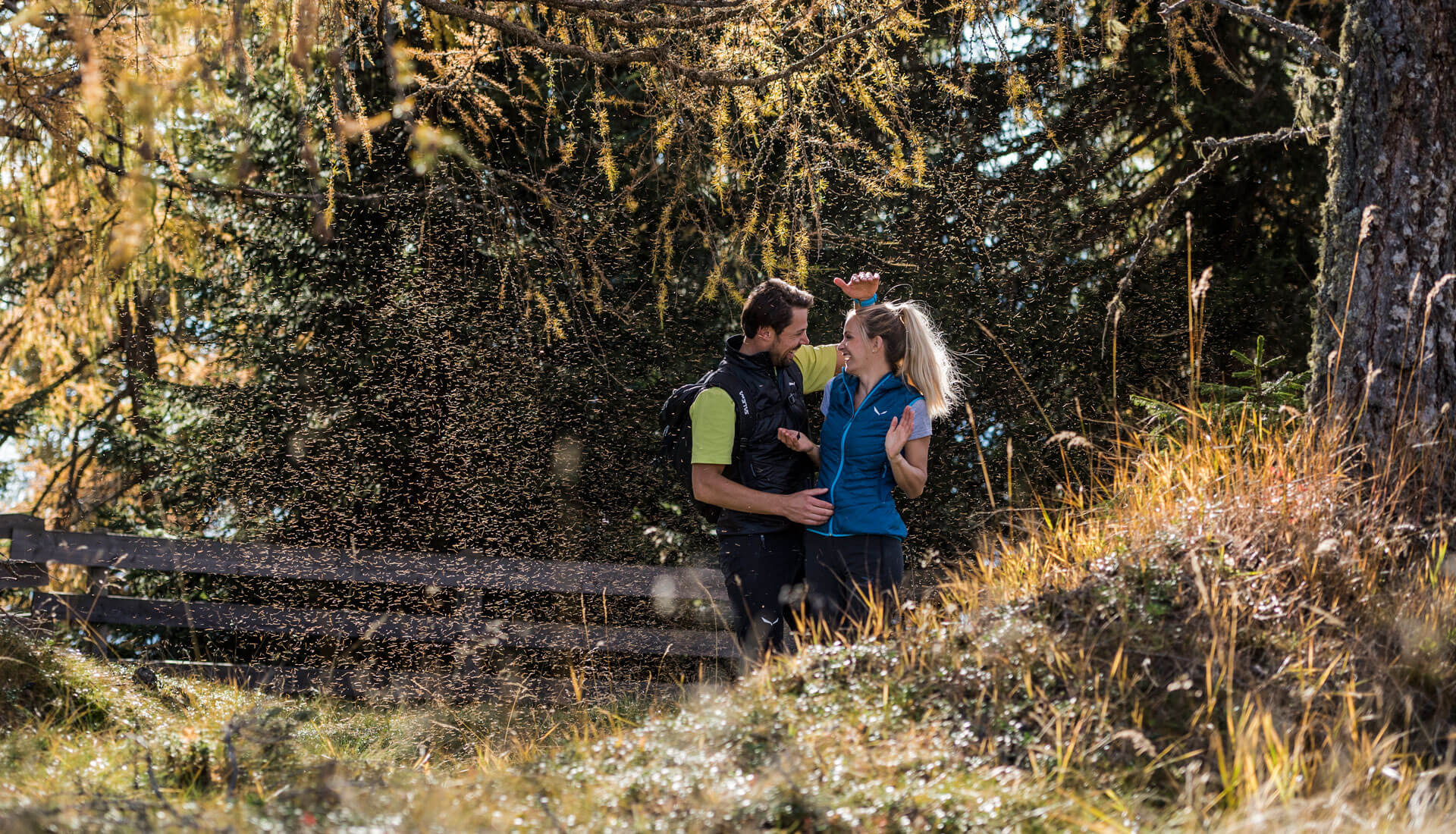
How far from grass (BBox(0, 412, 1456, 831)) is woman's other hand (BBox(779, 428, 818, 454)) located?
2.47ft

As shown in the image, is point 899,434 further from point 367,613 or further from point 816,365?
point 367,613

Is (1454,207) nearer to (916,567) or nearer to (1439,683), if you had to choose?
(1439,683)

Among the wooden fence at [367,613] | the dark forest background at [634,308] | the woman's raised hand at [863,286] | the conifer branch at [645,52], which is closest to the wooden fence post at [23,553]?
the wooden fence at [367,613]

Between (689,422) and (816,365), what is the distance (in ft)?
2.14

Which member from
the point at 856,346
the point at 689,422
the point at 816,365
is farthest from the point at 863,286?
the point at 689,422

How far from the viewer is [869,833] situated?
99.8 inches

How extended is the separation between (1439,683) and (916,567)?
13.9ft

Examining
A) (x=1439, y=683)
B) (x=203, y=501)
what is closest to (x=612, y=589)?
(x=203, y=501)

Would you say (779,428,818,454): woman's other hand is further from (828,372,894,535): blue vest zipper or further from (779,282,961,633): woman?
(828,372,894,535): blue vest zipper

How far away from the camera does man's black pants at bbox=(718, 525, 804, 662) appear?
3.93 meters

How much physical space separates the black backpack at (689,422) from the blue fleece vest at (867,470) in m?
0.38

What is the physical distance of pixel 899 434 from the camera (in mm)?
3639

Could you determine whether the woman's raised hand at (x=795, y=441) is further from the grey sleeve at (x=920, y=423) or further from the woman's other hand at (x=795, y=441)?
the grey sleeve at (x=920, y=423)

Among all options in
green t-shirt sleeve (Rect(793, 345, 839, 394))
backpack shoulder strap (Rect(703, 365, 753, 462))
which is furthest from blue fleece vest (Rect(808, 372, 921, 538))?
green t-shirt sleeve (Rect(793, 345, 839, 394))
